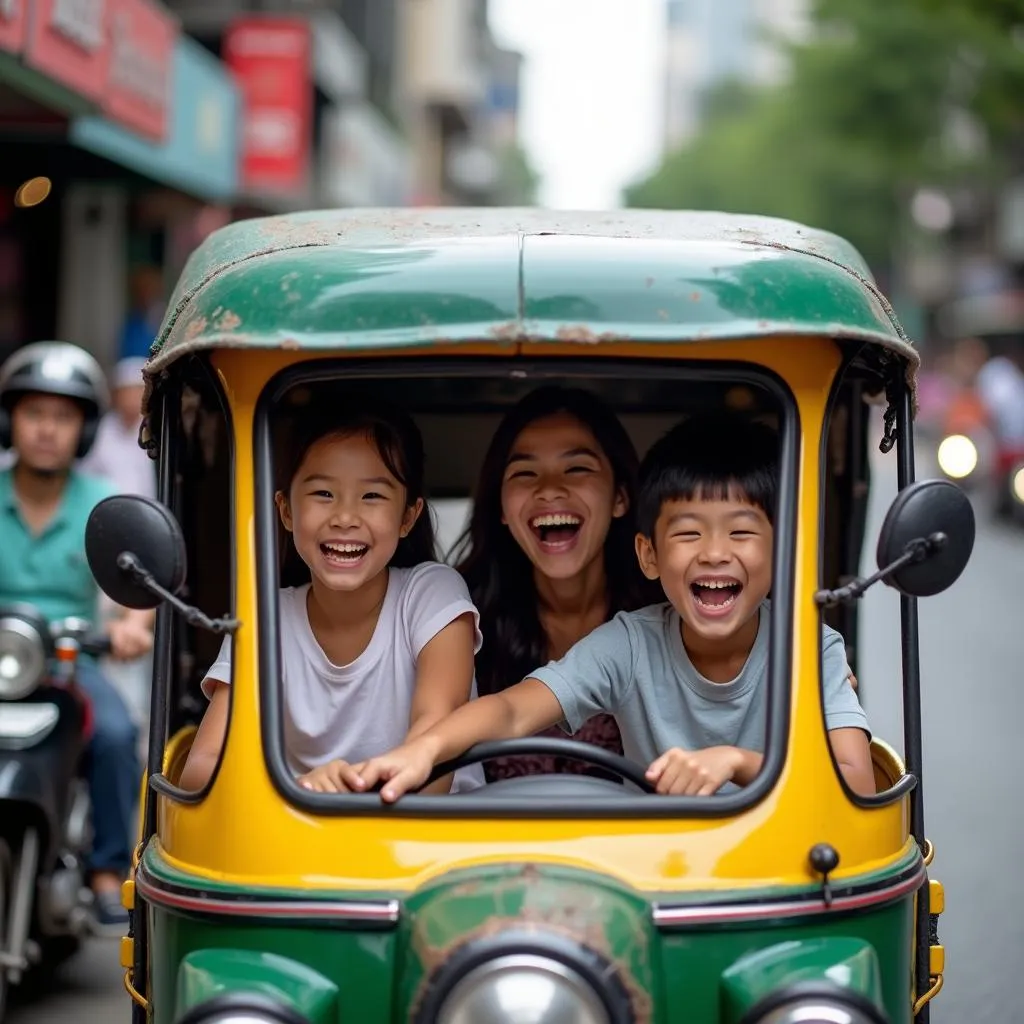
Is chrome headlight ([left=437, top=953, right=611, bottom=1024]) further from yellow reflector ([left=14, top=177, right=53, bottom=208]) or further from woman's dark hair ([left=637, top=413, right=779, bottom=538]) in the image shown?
yellow reflector ([left=14, top=177, right=53, bottom=208])

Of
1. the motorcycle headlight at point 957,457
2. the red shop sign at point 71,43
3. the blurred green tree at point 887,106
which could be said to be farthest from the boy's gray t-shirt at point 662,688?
the blurred green tree at point 887,106

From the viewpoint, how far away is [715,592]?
140 inches

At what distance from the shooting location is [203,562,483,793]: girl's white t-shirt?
370cm

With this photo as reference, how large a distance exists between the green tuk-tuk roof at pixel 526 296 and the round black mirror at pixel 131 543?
0.27 metres

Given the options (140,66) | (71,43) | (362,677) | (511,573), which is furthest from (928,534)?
(140,66)

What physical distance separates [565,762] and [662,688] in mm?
395

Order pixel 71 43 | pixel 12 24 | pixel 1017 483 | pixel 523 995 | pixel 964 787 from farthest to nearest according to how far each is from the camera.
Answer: pixel 1017 483 < pixel 71 43 < pixel 12 24 < pixel 964 787 < pixel 523 995

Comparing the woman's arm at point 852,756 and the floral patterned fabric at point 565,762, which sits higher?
the woman's arm at point 852,756

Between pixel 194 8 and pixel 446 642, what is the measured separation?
19.8 meters

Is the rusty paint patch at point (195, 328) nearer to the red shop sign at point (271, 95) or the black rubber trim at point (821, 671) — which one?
the black rubber trim at point (821, 671)

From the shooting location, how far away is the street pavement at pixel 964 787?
5.81 meters

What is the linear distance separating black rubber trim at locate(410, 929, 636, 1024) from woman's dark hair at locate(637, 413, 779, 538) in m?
0.94

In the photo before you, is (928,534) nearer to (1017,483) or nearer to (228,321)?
(228,321)

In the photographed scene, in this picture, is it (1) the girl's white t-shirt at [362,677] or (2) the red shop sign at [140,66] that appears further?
(2) the red shop sign at [140,66]
